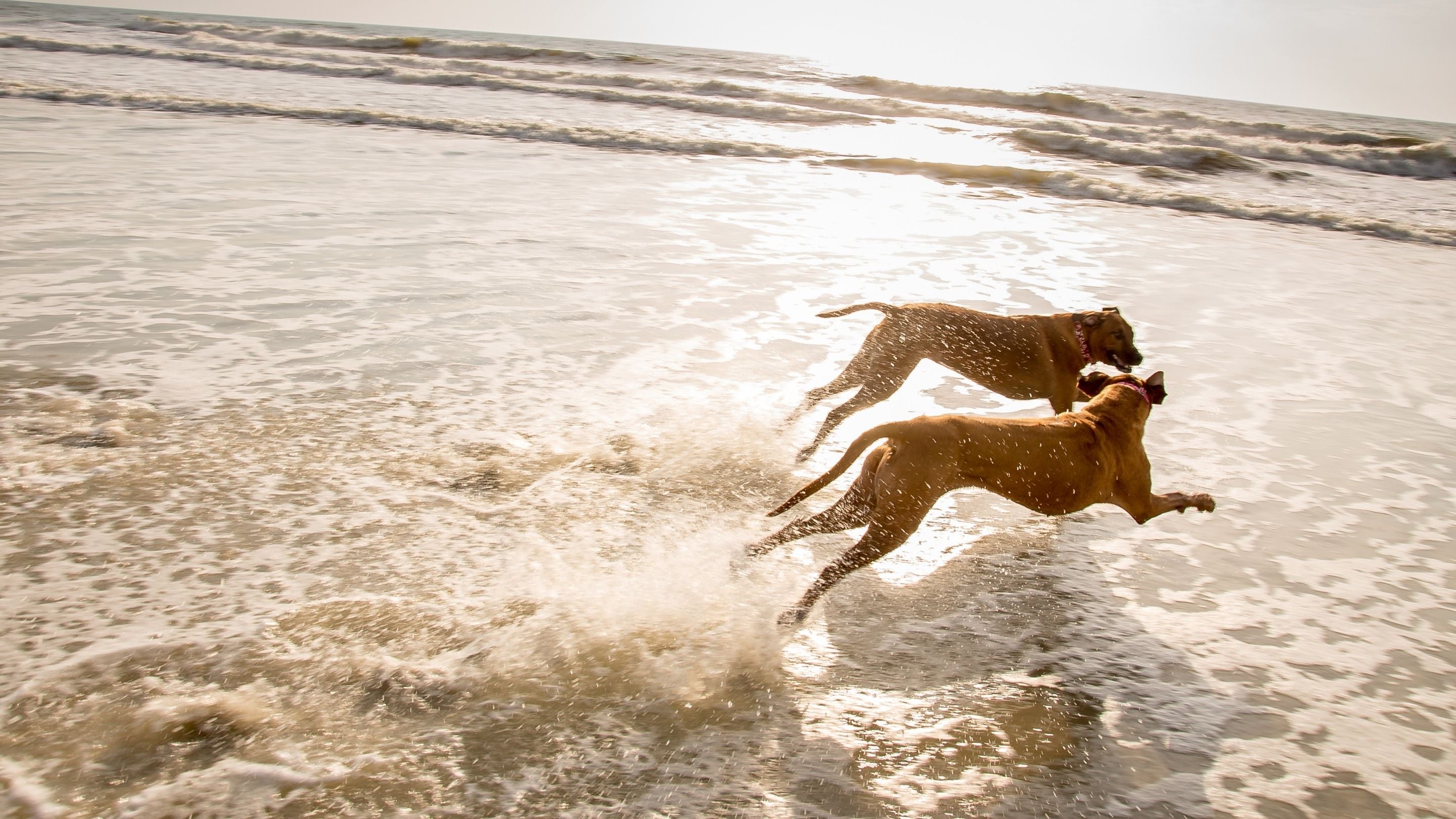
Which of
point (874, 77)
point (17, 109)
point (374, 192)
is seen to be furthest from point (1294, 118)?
point (17, 109)

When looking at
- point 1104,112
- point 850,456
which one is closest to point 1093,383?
point 850,456

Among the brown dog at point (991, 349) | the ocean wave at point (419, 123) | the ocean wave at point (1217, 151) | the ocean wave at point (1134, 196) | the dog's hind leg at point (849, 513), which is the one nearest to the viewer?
the dog's hind leg at point (849, 513)

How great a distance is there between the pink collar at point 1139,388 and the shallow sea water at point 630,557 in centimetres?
59

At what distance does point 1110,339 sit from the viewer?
3.75 meters

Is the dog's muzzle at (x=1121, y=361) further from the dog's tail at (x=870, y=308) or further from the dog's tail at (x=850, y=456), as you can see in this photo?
the dog's tail at (x=850, y=456)

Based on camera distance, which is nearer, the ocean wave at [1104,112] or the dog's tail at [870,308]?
the dog's tail at [870,308]

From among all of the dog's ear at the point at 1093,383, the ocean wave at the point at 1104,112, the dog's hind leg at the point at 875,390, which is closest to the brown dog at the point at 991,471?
the dog's ear at the point at 1093,383

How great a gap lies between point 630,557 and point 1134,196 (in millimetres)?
10649

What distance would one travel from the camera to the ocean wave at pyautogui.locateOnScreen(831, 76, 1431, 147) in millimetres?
19812

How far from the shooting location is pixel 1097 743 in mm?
2275

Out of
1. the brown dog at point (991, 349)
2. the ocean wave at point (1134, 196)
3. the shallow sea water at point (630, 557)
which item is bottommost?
the shallow sea water at point (630, 557)

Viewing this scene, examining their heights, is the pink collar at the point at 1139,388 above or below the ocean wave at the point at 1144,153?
below

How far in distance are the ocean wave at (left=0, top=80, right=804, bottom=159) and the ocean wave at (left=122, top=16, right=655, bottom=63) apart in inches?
531

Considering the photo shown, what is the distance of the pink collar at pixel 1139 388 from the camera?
306 centimetres
